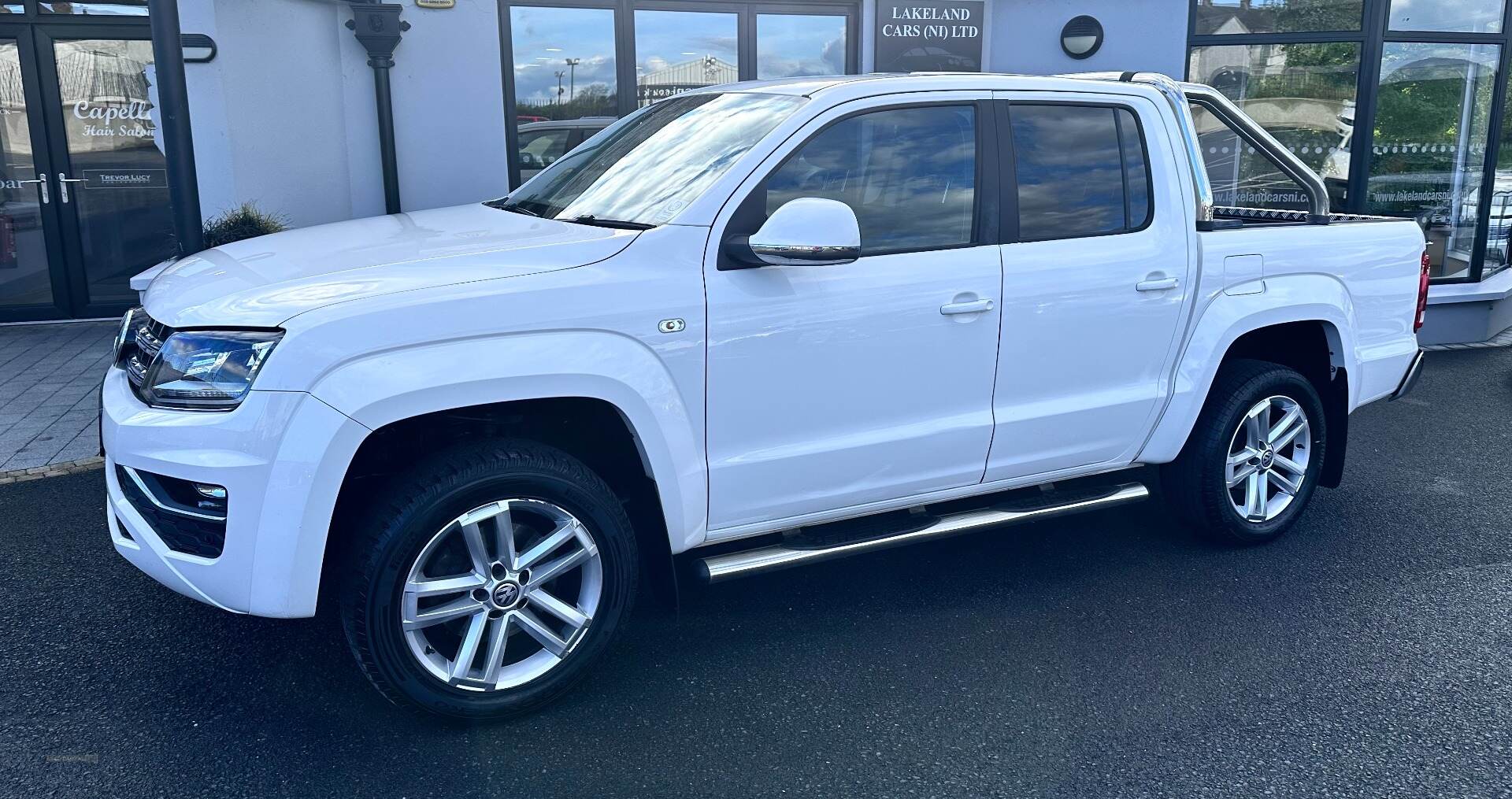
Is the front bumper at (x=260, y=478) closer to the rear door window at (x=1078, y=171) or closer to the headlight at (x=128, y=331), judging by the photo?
the headlight at (x=128, y=331)

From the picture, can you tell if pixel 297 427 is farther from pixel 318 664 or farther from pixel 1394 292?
pixel 1394 292

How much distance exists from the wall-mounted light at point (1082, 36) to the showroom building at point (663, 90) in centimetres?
2

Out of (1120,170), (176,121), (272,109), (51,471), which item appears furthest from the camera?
(272,109)

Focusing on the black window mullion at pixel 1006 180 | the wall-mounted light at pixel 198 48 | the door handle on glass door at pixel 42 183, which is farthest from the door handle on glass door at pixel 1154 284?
the door handle on glass door at pixel 42 183

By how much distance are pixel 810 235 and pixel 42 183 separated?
871 cm

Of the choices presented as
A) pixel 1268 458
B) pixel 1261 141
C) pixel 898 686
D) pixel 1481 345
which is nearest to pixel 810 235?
pixel 898 686

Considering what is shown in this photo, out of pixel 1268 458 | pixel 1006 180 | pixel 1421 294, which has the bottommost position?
pixel 1268 458

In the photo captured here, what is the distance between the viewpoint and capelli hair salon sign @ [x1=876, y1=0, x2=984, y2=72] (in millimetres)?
9422

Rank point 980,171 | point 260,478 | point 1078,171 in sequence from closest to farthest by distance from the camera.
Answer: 1. point 260,478
2. point 980,171
3. point 1078,171

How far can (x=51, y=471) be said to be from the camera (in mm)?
5797

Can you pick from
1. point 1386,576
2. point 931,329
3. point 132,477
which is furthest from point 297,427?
point 1386,576

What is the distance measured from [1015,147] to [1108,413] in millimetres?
1041

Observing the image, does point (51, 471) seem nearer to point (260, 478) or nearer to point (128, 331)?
point (128, 331)

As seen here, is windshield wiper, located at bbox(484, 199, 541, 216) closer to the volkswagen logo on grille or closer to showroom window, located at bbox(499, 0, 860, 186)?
the volkswagen logo on grille
